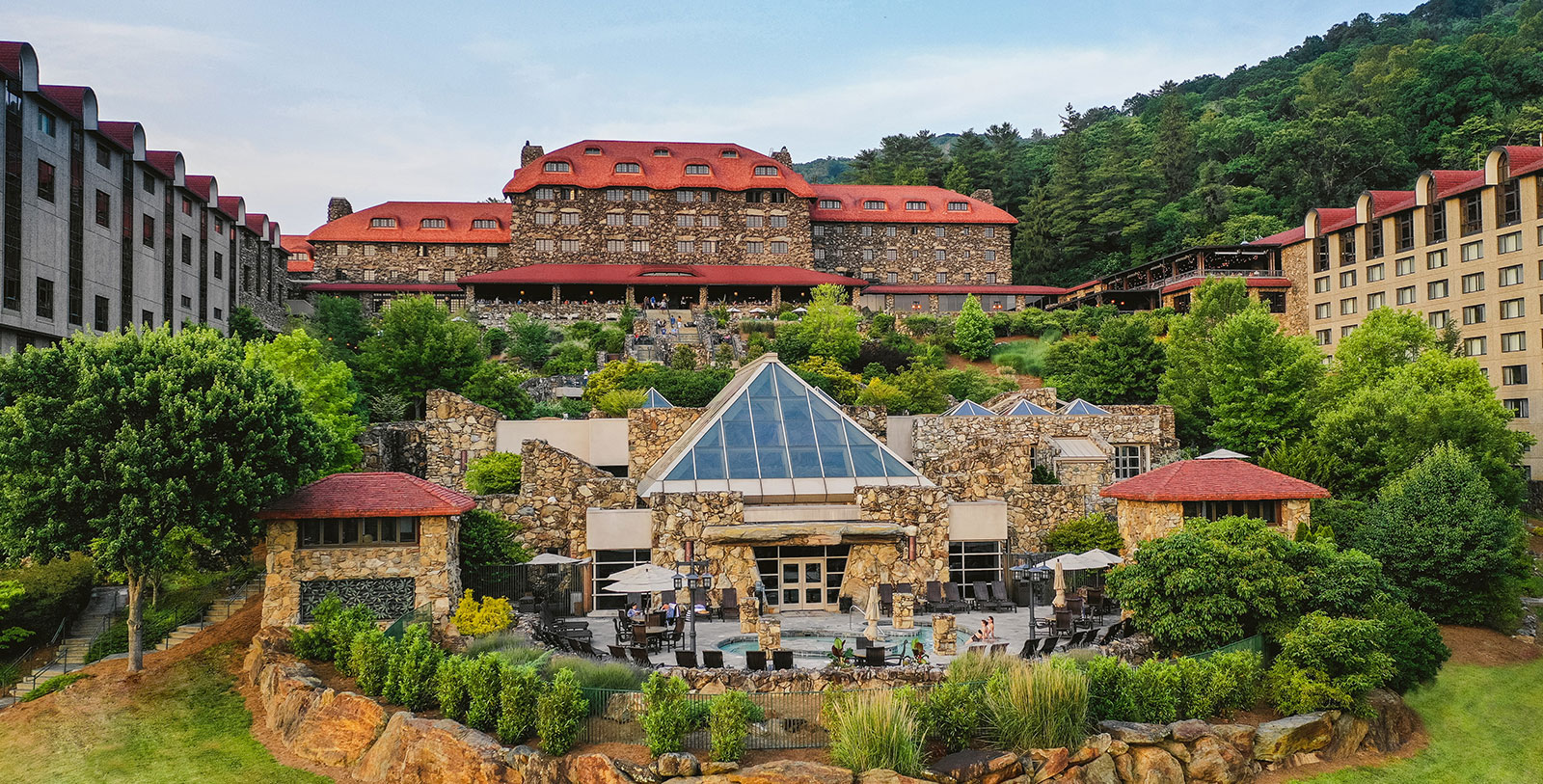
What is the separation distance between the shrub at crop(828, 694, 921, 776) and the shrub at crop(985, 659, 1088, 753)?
4.80 ft

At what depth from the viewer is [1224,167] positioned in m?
77.4

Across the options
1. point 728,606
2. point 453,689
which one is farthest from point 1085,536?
point 453,689

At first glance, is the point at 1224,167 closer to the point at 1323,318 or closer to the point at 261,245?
the point at 1323,318

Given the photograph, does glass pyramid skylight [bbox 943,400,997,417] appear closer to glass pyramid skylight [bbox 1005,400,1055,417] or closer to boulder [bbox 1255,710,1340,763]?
glass pyramid skylight [bbox 1005,400,1055,417]

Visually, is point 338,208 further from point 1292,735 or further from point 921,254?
point 1292,735

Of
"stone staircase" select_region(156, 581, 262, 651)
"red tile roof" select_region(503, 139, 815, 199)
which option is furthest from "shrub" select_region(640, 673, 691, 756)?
"red tile roof" select_region(503, 139, 815, 199)

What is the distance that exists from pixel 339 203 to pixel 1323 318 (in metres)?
66.4

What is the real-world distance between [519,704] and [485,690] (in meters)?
0.71

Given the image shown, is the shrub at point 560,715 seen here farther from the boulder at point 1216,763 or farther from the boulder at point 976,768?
the boulder at point 1216,763

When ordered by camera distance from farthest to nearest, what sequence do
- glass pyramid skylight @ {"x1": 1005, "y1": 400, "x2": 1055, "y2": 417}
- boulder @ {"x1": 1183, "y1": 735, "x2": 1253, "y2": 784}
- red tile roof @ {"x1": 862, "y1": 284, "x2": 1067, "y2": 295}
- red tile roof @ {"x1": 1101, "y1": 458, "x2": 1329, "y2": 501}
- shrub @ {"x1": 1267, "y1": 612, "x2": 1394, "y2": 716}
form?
red tile roof @ {"x1": 862, "y1": 284, "x2": 1067, "y2": 295} → glass pyramid skylight @ {"x1": 1005, "y1": 400, "x2": 1055, "y2": 417} → red tile roof @ {"x1": 1101, "y1": 458, "x2": 1329, "y2": 501} → shrub @ {"x1": 1267, "y1": 612, "x2": 1394, "y2": 716} → boulder @ {"x1": 1183, "y1": 735, "x2": 1253, "y2": 784}

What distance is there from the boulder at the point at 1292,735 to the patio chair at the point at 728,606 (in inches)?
410

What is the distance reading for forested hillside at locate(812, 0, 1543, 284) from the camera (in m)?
68.1

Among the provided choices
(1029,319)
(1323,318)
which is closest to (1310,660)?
(1029,319)

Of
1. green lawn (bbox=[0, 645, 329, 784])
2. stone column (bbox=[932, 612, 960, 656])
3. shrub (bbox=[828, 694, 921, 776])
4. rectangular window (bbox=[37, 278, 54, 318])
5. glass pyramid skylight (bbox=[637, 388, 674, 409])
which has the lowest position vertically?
green lawn (bbox=[0, 645, 329, 784])
